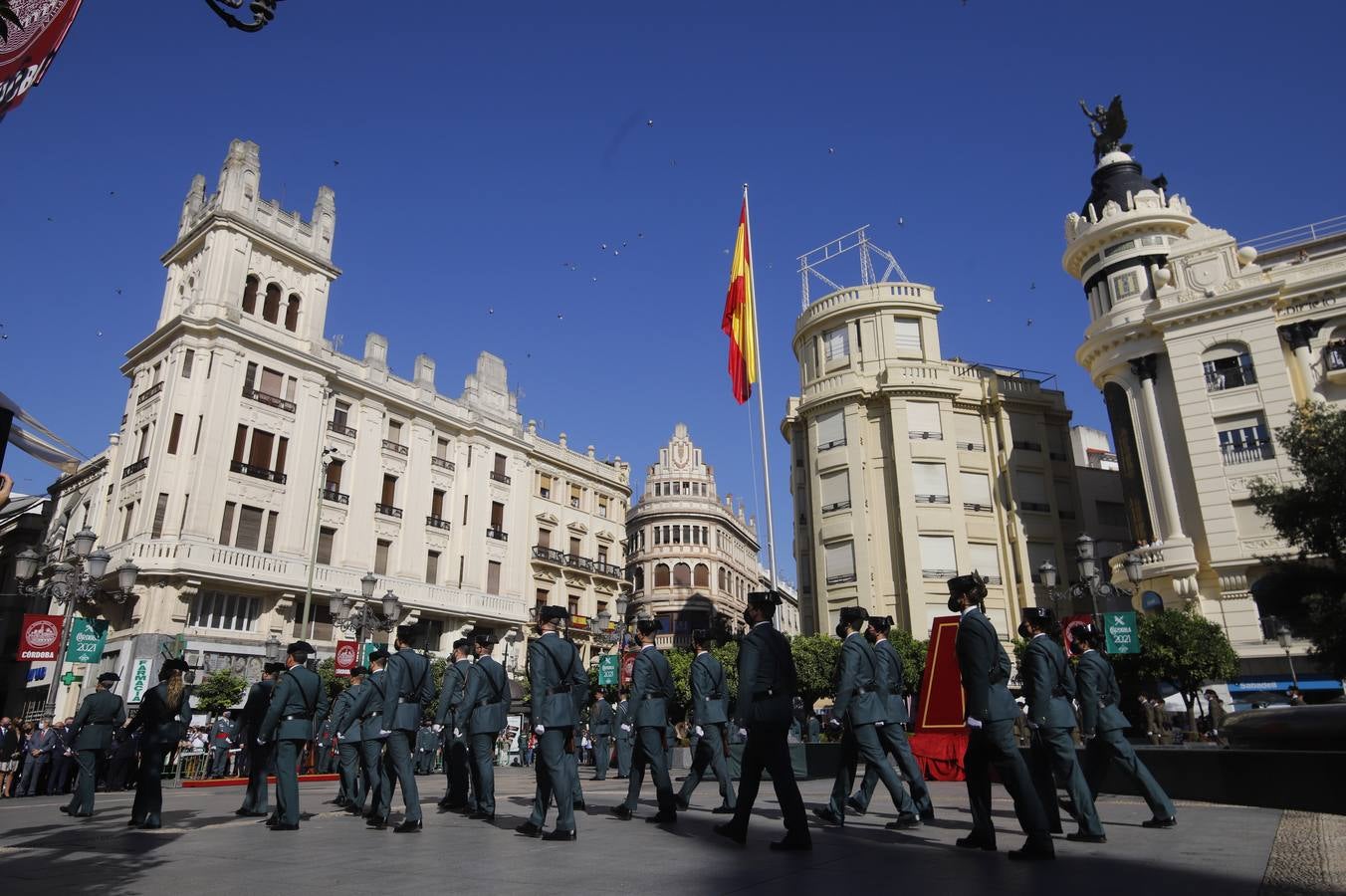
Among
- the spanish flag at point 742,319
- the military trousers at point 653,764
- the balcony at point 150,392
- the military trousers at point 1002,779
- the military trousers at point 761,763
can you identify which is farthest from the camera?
the balcony at point 150,392

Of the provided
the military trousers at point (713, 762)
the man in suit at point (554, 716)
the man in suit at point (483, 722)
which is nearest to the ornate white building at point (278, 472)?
the man in suit at point (483, 722)

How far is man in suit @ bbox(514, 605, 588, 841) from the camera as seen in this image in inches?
281

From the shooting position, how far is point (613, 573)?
51125 mm

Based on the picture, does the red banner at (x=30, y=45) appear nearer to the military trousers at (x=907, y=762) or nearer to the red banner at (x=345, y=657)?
the military trousers at (x=907, y=762)

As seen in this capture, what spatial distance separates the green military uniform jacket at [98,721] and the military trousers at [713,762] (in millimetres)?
7644

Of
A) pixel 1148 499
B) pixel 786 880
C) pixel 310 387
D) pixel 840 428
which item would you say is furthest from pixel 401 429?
pixel 786 880

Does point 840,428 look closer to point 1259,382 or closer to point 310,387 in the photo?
point 1259,382

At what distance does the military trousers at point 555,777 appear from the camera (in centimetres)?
702

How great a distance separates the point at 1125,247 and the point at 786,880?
35.5 m

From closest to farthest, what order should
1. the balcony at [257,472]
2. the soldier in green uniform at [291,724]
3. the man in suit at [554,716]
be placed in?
the man in suit at [554,716], the soldier in green uniform at [291,724], the balcony at [257,472]

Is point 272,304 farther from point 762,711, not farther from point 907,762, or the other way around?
point 762,711

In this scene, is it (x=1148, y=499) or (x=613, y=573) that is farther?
(x=613, y=573)

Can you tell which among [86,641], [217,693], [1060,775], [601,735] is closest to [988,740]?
[1060,775]

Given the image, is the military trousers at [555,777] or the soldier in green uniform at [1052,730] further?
the military trousers at [555,777]
